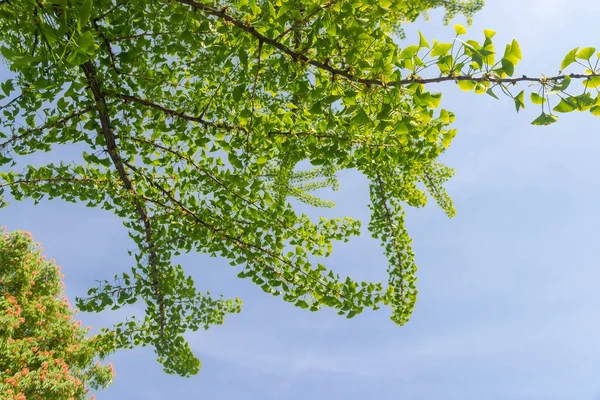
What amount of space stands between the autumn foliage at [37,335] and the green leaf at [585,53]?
9.70m

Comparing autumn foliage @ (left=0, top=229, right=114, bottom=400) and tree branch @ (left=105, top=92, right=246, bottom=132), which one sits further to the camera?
autumn foliage @ (left=0, top=229, right=114, bottom=400)

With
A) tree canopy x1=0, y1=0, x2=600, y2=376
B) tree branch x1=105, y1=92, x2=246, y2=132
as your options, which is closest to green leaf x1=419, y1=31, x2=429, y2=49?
tree canopy x1=0, y1=0, x2=600, y2=376

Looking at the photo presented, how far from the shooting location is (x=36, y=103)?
3.96 m

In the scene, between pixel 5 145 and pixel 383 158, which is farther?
pixel 5 145

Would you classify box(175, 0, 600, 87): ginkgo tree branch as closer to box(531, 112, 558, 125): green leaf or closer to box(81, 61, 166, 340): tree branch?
box(531, 112, 558, 125): green leaf

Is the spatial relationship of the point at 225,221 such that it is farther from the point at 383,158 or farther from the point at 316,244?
the point at 383,158

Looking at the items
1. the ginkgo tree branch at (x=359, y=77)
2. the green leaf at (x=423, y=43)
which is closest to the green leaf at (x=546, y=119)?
the ginkgo tree branch at (x=359, y=77)

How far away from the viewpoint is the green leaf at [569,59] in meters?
1.79

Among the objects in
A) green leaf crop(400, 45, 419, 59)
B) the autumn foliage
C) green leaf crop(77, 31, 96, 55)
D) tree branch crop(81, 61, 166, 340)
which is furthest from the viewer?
the autumn foliage

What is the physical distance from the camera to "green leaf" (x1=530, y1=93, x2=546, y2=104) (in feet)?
6.25

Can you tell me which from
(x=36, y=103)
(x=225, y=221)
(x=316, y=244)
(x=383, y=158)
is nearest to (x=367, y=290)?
(x=316, y=244)

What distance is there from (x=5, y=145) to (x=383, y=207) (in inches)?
184

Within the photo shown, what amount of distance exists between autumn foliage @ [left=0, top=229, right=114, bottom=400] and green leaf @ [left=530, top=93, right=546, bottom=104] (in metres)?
9.48

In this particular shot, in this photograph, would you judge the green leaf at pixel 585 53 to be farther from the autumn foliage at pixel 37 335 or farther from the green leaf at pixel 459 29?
the autumn foliage at pixel 37 335
